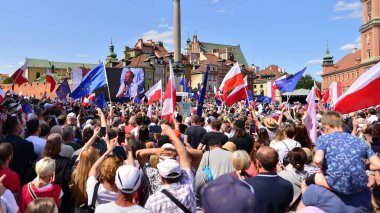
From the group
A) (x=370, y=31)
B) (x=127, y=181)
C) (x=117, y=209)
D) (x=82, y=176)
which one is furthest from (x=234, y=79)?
→ (x=370, y=31)

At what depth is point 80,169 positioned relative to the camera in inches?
183

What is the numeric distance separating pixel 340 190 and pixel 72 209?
3.47m

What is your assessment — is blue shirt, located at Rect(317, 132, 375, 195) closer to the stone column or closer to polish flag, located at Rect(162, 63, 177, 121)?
polish flag, located at Rect(162, 63, 177, 121)

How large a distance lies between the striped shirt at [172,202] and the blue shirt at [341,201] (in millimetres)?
1352

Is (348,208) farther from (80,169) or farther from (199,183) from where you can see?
(80,169)

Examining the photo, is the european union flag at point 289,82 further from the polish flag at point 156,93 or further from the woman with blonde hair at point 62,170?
the woman with blonde hair at point 62,170

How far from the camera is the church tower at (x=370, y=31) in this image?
63900 mm

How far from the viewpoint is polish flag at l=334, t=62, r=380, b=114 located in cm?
580

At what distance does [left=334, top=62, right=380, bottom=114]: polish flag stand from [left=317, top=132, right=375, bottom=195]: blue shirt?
7.91 feet

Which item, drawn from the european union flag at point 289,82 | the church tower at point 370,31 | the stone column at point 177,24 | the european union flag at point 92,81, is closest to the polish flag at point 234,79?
the european union flag at point 289,82

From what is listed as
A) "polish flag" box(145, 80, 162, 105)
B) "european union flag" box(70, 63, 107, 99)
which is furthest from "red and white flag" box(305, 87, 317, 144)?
"polish flag" box(145, 80, 162, 105)

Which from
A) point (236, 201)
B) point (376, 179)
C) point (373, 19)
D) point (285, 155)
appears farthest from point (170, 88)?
point (373, 19)

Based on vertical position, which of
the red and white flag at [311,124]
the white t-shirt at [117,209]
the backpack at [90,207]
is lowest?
the backpack at [90,207]

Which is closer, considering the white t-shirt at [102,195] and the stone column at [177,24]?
the white t-shirt at [102,195]
